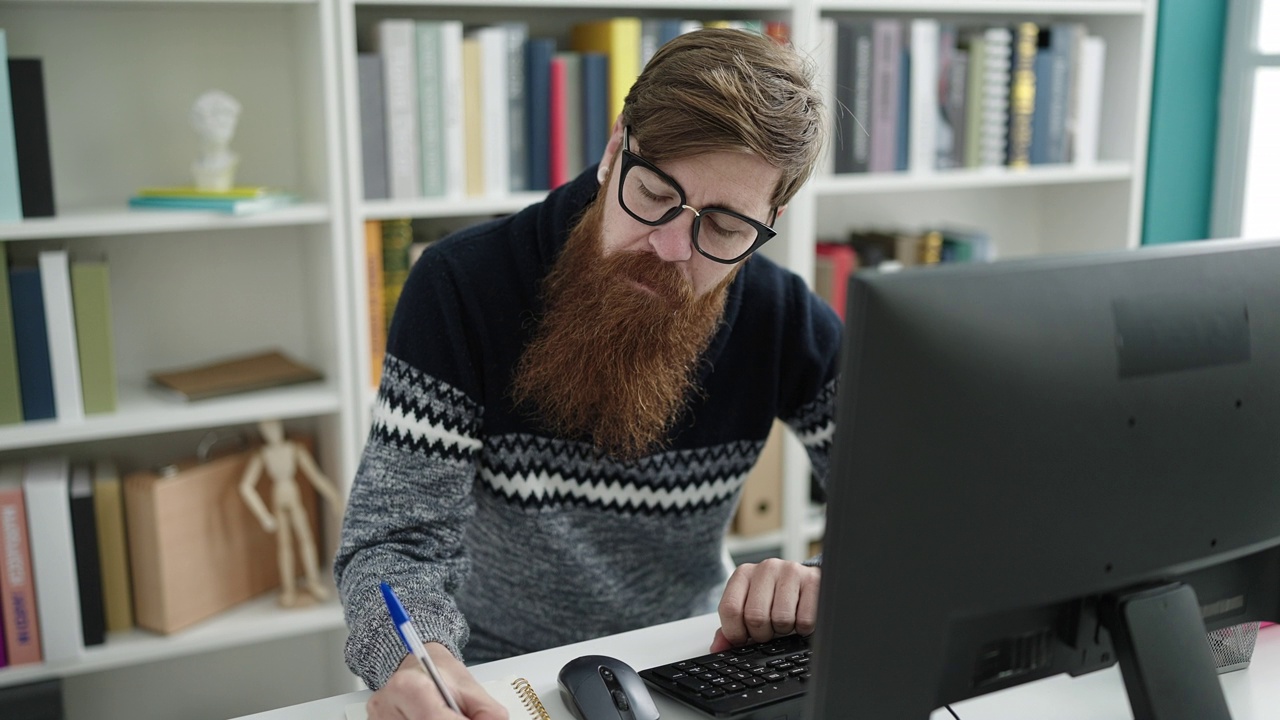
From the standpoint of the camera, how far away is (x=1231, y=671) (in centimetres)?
103

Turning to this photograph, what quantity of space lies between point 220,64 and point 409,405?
118 centimetres

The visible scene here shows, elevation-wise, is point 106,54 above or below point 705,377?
above

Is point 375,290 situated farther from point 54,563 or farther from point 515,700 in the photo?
point 515,700

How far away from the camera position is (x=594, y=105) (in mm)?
2080

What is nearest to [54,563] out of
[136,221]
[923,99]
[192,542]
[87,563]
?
[87,563]

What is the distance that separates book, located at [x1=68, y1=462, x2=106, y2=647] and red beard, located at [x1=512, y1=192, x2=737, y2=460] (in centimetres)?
102

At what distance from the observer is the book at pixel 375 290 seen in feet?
6.57

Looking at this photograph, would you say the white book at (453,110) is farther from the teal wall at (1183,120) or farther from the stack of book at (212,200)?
the teal wall at (1183,120)

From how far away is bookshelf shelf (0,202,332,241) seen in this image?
174 centimetres

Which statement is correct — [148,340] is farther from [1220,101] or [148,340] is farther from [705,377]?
A: [1220,101]

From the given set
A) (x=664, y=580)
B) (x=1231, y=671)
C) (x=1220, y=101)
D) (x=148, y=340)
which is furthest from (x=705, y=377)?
(x=1220, y=101)

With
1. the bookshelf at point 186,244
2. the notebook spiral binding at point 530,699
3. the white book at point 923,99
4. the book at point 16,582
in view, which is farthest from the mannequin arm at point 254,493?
the white book at point 923,99

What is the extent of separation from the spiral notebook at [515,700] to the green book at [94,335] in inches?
43.8

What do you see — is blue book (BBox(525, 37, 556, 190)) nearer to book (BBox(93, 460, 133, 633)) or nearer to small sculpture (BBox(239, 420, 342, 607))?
small sculpture (BBox(239, 420, 342, 607))
